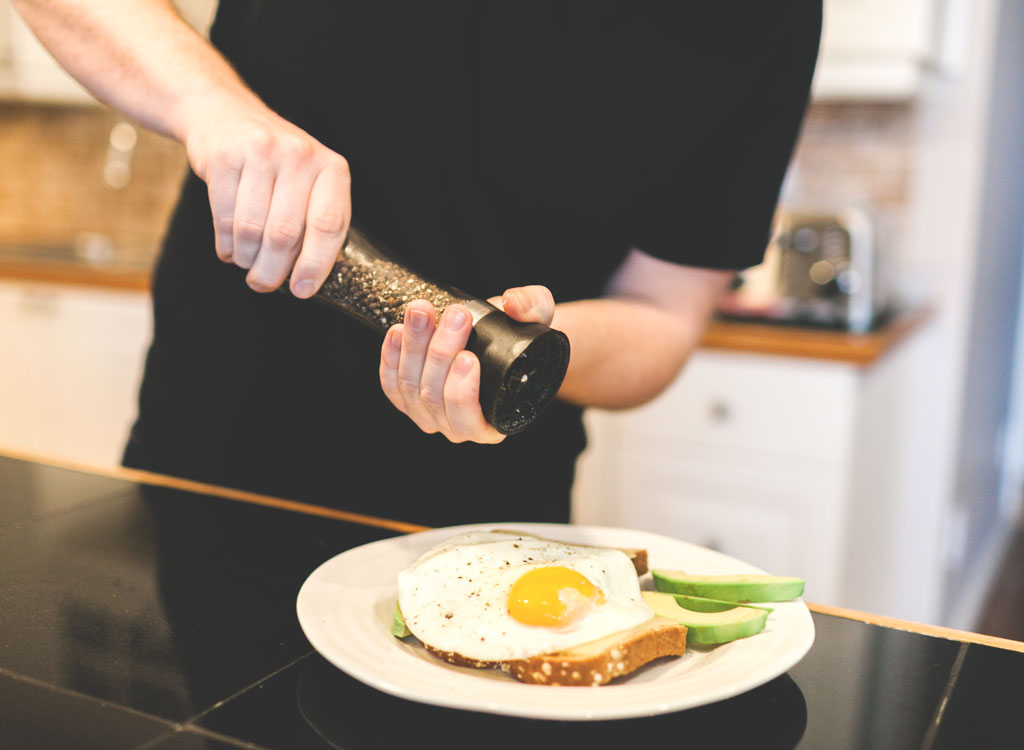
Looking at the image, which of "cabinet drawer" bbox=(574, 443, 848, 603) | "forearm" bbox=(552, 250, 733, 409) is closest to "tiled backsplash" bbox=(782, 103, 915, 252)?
"cabinet drawer" bbox=(574, 443, 848, 603)

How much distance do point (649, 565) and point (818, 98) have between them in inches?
78.8

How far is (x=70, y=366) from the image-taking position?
2.72m

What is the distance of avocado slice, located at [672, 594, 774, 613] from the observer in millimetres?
705

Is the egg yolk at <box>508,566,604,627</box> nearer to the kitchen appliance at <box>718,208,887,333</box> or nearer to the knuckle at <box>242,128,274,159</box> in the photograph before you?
the knuckle at <box>242,128,274,159</box>

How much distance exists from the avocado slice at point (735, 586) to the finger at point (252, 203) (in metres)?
0.42

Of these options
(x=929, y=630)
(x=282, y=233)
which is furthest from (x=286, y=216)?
(x=929, y=630)

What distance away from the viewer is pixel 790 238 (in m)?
2.26

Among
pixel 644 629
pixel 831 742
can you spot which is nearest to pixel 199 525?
pixel 644 629

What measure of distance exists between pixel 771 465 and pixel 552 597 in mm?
1440

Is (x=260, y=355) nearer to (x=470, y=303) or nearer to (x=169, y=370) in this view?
(x=169, y=370)

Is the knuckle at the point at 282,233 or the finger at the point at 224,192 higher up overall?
the finger at the point at 224,192

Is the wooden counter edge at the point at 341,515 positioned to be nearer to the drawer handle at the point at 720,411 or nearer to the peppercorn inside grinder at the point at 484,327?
the peppercorn inside grinder at the point at 484,327

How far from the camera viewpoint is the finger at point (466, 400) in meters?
0.72

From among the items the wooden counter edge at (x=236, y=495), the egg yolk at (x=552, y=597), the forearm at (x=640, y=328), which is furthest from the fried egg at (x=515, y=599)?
the forearm at (x=640, y=328)
